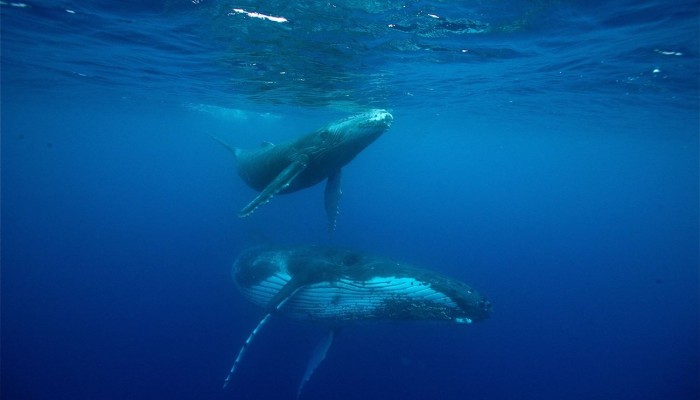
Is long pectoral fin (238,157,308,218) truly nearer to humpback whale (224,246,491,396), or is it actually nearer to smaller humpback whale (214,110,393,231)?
smaller humpback whale (214,110,393,231)

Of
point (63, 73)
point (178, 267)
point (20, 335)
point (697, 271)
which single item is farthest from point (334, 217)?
point (697, 271)

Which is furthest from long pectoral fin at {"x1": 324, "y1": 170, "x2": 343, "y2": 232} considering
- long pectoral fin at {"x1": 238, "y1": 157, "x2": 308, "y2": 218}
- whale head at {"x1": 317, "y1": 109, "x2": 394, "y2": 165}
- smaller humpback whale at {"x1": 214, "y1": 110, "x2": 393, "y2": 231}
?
long pectoral fin at {"x1": 238, "y1": 157, "x2": 308, "y2": 218}

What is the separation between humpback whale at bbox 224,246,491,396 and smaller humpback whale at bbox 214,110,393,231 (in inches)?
60.6

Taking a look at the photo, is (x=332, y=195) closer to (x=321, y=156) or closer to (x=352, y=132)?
(x=321, y=156)

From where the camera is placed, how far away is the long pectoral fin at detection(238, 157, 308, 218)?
6273 millimetres

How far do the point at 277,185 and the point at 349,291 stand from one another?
7.72ft

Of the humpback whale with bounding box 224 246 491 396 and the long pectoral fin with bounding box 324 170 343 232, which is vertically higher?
the long pectoral fin with bounding box 324 170 343 232

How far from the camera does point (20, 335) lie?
15109mm

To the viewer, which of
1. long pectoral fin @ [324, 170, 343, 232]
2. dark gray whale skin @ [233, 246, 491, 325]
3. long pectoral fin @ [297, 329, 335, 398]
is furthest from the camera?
long pectoral fin @ [324, 170, 343, 232]

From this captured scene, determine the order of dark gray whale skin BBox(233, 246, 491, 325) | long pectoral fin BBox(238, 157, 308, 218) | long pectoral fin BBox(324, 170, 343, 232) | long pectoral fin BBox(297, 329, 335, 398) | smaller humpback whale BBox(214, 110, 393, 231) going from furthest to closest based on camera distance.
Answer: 1. long pectoral fin BBox(324, 170, 343, 232)
2. long pectoral fin BBox(297, 329, 335, 398)
3. smaller humpback whale BBox(214, 110, 393, 231)
4. long pectoral fin BBox(238, 157, 308, 218)
5. dark gray whale skin BBox(233, 246, 491, 325)

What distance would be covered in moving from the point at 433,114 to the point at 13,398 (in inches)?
1238

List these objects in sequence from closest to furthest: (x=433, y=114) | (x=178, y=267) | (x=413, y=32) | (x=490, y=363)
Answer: (x=413, y=32) < (x=490, y=363) < (x=178, y=267) < (x=433, y=114)

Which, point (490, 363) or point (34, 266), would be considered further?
point (34, 266)

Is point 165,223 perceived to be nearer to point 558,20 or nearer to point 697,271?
point 558,20
